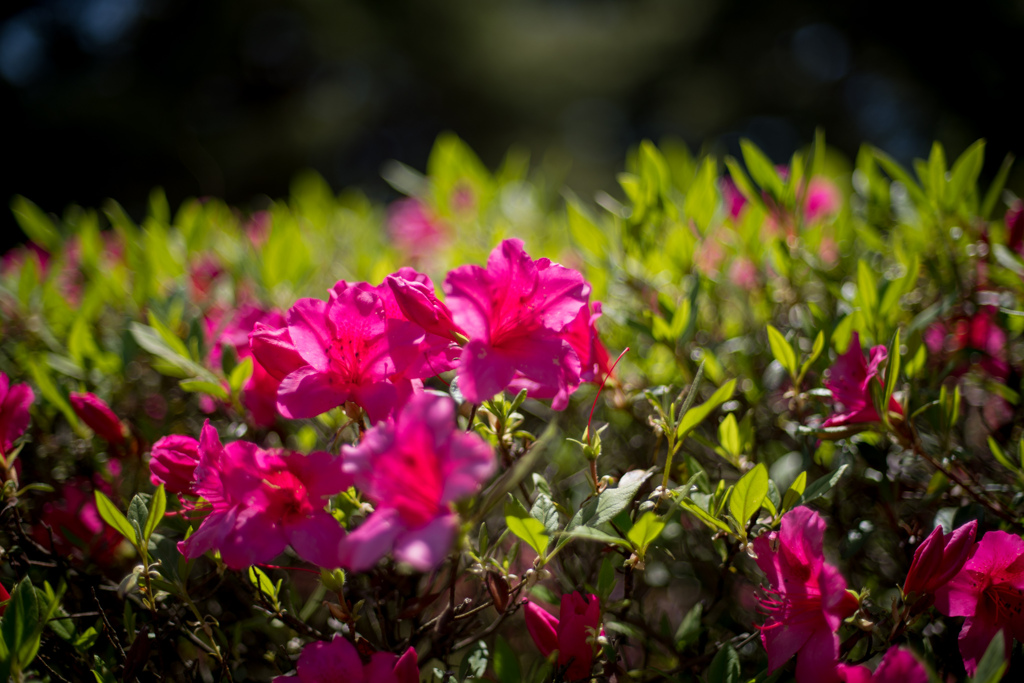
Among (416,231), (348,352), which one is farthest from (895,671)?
(416,231)

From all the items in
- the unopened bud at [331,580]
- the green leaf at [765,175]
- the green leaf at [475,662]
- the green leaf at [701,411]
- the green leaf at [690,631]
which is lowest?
the green leaf at [690,631]

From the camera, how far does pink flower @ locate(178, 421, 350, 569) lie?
2.14 feet

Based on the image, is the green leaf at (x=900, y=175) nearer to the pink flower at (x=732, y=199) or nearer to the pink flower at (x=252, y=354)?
the pink flower at (x=732, y=199)

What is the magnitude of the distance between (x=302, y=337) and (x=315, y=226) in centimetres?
132

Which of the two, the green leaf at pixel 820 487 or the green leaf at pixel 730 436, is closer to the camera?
the green leaf at pixel 820 487

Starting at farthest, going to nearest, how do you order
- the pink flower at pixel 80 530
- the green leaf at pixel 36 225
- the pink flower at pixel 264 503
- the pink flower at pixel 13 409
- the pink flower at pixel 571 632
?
1. the green leaf at pixel 36 225
2. the pink flower at pixel 80 530
3. the pink flower at pixel 13 409
4. the pink flower at pixel 571 632
5. the pink flower at pixel 264 503

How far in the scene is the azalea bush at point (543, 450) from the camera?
697 mm

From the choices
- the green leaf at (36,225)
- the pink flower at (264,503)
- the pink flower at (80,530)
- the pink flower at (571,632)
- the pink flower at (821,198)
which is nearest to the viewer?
the pink flower at (264,503)

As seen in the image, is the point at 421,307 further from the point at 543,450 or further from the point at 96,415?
the point at 96,415

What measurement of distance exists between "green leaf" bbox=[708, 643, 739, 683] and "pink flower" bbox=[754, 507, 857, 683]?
0.04 m

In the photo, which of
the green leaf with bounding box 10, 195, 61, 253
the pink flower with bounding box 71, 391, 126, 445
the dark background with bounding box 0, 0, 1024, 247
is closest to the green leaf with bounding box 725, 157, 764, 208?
the pink flower with bounding box 71, 391, 126, 445

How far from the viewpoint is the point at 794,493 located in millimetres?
791

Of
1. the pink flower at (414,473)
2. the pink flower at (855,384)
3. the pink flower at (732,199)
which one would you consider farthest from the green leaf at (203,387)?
the pink flower at (732,199)

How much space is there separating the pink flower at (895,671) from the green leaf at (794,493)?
187 mm
